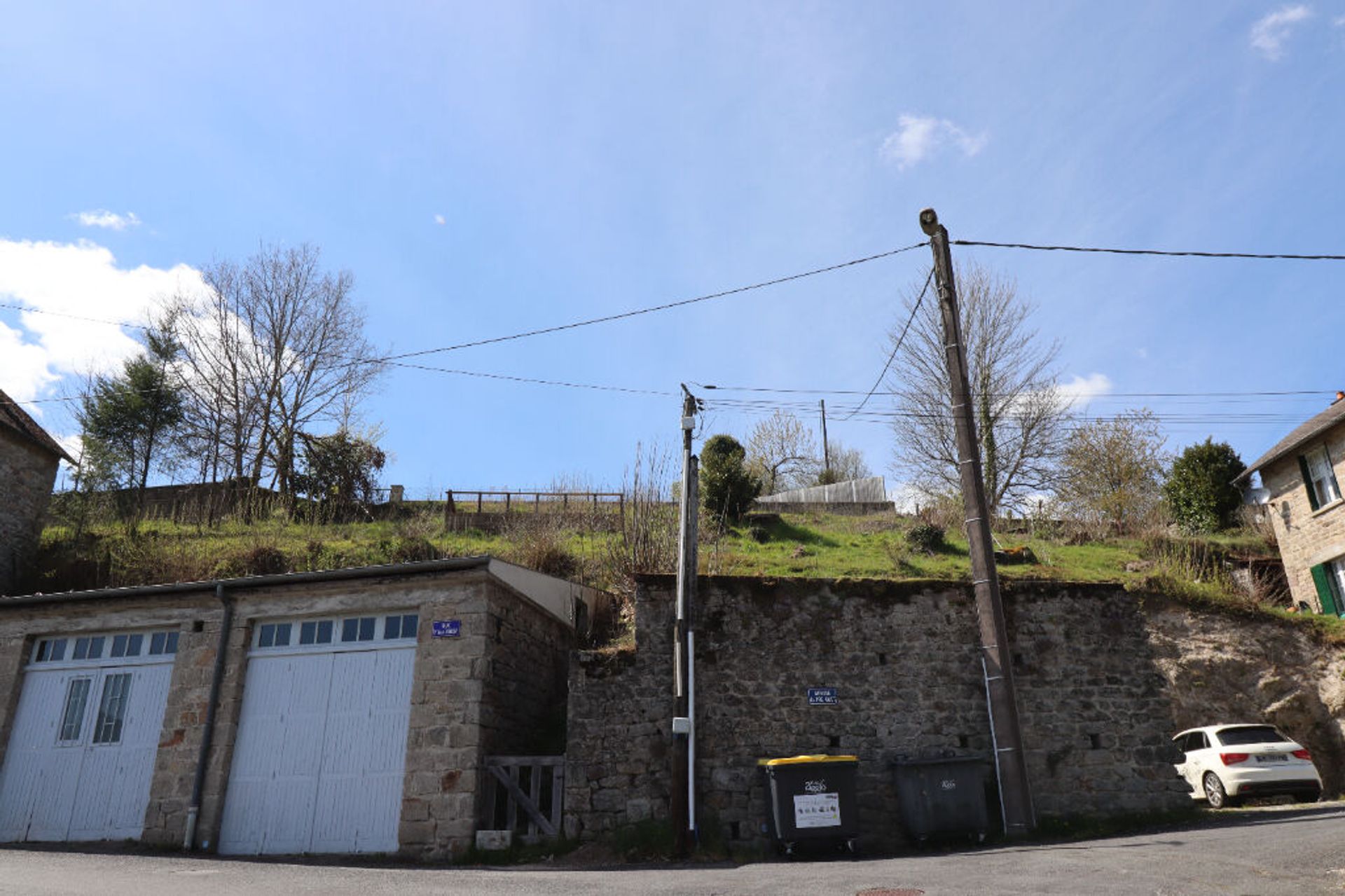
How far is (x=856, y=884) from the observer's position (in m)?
6.70

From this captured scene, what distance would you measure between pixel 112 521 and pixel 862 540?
2159 centimetres

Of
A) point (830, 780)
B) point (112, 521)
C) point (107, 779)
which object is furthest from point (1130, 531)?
point (112, 521)

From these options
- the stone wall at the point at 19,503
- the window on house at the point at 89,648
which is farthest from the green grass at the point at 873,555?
the stone wall at the point at 19,503

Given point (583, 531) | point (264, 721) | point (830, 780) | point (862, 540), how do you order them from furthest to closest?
point (862, 540)
point (583, 531)
point (264, 721)
point (830, 780)

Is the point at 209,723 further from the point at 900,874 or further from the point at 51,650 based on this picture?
the point at 900,874

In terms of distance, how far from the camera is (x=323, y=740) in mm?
10578

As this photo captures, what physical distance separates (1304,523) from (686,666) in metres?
17.6

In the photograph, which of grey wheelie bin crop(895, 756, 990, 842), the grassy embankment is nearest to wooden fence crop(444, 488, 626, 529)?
the grassy embankment

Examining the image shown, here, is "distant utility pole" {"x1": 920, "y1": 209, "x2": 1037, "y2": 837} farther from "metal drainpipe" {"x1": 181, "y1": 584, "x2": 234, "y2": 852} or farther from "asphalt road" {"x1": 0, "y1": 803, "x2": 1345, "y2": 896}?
"metal drainpipe" {"x1": 181, "y1": 584, "x2": 234, "y2": 852}

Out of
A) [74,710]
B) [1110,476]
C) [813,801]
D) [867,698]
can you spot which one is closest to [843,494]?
[1110,476]

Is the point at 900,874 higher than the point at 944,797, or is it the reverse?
the point at 944,797

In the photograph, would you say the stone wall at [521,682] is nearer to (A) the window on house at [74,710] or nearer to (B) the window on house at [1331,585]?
(A) the window on house at [74,710]

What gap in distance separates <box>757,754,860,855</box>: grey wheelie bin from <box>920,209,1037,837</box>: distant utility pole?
164 centimetres

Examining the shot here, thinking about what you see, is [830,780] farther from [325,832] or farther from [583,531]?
[583,531]
